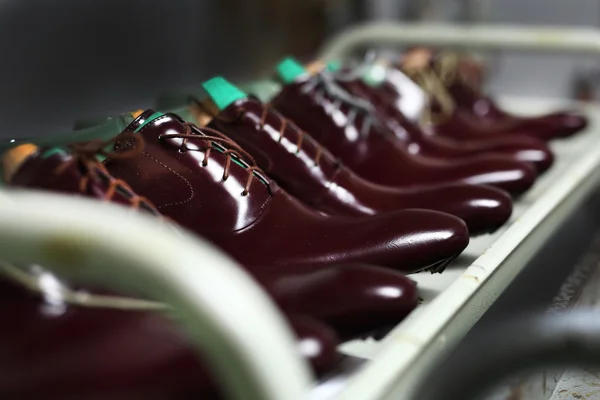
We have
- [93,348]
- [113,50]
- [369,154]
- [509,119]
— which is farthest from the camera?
[113,50]

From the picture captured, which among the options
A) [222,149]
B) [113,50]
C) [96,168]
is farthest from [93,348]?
[113,50]

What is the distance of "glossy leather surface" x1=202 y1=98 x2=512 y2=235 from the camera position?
65 centimetres

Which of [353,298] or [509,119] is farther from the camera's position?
[509,119]

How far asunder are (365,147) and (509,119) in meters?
0.46

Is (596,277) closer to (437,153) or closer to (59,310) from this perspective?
(437,153)

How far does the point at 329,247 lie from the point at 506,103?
91 cm

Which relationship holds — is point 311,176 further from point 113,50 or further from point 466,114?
point 113,50

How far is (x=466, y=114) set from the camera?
3.82ft

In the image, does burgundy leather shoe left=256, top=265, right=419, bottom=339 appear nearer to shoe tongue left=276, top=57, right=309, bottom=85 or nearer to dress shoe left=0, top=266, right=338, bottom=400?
dress shoe left=0, top=266, right=338, bottom=400

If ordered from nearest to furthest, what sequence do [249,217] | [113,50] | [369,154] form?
1. [249,217]
2. [369,154]
3. [113,50]

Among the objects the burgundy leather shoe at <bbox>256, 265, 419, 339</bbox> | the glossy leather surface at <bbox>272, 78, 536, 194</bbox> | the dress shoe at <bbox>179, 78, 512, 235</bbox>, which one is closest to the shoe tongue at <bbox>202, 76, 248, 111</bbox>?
the dress shoe at <bbox>179, 78, 512, 235</bbox>

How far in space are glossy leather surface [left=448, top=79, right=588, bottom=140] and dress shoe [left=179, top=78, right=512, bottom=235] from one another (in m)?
0.46

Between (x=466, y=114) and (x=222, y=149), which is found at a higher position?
(x=222, y=149)

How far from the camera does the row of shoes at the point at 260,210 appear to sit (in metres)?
0.38
